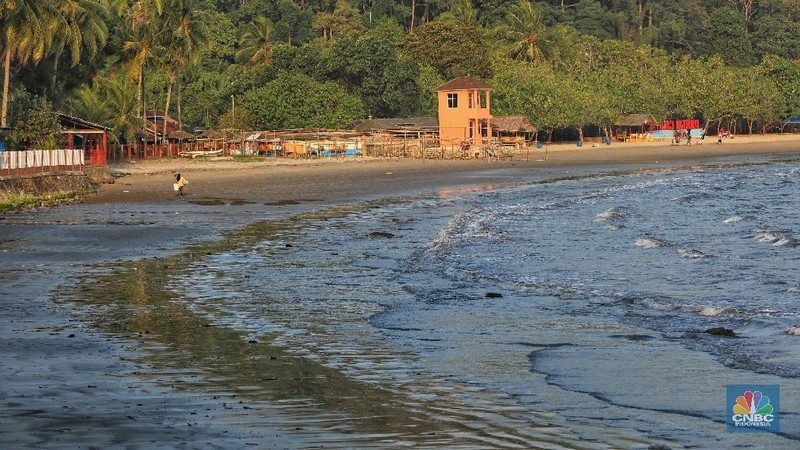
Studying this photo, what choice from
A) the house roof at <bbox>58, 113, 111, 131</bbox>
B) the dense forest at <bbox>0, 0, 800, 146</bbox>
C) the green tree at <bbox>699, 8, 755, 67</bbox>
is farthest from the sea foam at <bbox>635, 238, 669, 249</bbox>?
the green tree at <bbox>699, 8, 755, 67</bbox>

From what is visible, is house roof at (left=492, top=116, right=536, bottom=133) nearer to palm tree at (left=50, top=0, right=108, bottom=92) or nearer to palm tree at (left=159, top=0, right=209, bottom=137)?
palm tree at (left=159, top=0, right=209, bottom=137)

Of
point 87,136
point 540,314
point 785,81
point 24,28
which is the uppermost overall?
point 785,81

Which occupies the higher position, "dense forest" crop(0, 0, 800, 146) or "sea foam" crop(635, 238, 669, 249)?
"dense forest" crop(0, 0, 800, 146)

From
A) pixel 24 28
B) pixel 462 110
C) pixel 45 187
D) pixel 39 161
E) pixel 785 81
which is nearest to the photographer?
pixel 45 187

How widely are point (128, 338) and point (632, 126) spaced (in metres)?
109

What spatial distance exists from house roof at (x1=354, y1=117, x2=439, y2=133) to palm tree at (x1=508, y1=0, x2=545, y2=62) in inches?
1131

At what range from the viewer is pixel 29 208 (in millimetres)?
40719

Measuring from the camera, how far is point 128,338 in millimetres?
15695

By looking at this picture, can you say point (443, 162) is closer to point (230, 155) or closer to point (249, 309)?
point (230, 155)

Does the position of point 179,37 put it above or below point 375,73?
above

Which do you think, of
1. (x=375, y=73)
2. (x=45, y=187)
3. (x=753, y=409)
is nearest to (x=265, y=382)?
(x=753, y=409)

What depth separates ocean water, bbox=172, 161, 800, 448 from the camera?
11.1 m

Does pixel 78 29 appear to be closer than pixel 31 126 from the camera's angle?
No

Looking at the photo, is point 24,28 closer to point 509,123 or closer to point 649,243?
point 649,243
